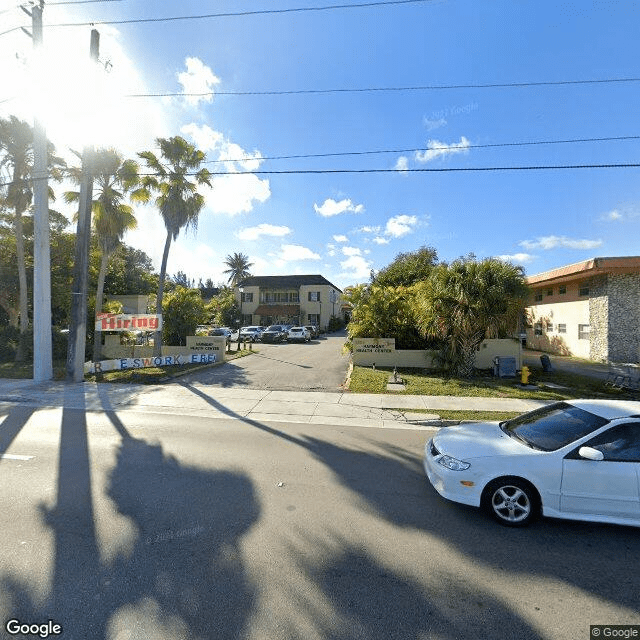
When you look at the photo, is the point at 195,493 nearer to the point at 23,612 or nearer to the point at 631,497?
the point at 23,612

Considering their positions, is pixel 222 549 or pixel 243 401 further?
pixel 243 401

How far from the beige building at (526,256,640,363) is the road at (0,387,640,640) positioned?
16.5 meters

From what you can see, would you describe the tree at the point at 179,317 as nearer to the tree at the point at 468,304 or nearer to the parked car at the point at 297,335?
the tree at the point at 468,304

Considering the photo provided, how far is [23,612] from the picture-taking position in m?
2.56

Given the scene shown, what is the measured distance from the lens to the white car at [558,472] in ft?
12.0

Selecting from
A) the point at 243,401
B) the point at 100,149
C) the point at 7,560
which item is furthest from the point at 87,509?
the point at 100,149

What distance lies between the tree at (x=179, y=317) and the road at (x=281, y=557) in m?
12.8

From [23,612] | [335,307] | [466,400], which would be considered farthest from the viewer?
[335,307]

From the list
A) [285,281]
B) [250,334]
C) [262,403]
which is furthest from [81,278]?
[285,281]

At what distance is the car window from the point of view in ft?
12.2

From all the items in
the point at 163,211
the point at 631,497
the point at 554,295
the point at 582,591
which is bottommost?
the point at 582,591

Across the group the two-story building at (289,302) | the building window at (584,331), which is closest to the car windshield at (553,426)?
the building window at (584,331)

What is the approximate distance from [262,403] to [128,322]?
9.65 m

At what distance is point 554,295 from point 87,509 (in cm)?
2455
